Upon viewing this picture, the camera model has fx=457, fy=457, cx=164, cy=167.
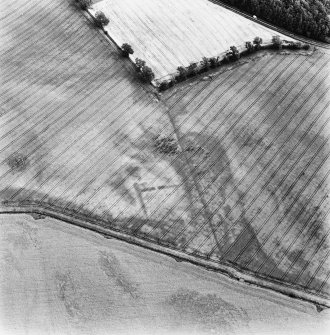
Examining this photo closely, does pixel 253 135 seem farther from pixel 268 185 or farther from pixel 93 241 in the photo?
pixel 93 241

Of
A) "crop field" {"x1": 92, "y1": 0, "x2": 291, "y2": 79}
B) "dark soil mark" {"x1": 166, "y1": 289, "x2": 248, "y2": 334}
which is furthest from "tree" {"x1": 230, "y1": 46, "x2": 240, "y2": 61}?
"dark soil mark" {"x1": 166, "y1": 289, "x2": 248, "y2": 334}

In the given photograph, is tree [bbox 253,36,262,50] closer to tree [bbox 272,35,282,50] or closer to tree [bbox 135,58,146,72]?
tree [bbox 272,35,282,50]

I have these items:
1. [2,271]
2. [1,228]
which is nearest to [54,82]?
[1,228]

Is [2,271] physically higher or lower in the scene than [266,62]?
higher

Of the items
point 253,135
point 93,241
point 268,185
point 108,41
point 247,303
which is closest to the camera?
point 247,303

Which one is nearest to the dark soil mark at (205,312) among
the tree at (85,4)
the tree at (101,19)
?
the tree at (101,19)
